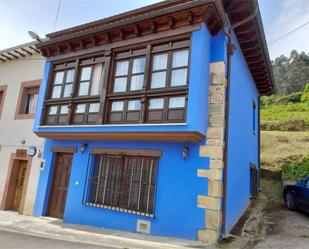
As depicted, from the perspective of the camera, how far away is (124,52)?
8.62 m

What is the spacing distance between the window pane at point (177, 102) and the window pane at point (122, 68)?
6.65 ft

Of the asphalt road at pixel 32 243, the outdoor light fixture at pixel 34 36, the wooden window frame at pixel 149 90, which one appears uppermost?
the outdoor light fixture at pixel 34 36

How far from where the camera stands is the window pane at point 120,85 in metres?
8.35

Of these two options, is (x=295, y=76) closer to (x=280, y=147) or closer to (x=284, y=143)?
(x=284, y=143)

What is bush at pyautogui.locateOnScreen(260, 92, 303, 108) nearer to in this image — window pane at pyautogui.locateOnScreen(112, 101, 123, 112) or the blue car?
the blue car

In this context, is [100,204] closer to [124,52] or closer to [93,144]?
[93,144]

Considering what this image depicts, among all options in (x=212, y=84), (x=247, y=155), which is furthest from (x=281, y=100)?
(x=212, y=84)

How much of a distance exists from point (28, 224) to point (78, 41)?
20.4 ft

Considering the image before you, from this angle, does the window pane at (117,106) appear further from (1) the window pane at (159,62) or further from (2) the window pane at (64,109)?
(2) the window pane at (64,109)

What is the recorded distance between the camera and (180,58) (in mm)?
7574

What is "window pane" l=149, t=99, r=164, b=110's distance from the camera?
7.47 m

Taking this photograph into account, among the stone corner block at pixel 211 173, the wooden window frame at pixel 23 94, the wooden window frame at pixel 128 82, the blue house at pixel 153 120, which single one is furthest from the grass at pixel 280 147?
the wooden window frame at pixel 23 94

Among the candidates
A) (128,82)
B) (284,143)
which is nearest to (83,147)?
(128,82)

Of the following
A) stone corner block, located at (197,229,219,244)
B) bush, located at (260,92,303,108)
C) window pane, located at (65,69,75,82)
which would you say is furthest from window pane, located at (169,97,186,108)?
bush, located at (260,92,303,108)
